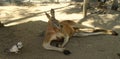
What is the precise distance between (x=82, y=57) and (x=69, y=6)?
7088 mm

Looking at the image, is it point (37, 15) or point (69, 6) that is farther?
point (69, 6)

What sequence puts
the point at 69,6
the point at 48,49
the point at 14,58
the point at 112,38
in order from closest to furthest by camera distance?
1. the point at 14,58
2. the point at 48,49
3. the point at 112,38
4. the point at 69,6

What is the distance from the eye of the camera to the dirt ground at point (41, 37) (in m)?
5.79

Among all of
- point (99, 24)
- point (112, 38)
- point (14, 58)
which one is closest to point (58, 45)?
point (14, 58)

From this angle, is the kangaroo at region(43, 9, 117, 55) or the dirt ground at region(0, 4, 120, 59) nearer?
the dirt ground at region(0, 4, 120, 59)

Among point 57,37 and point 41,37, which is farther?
point 41,37

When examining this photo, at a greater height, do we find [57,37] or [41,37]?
[57,37]

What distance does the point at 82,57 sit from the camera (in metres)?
5.66

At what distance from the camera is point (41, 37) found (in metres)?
7.09

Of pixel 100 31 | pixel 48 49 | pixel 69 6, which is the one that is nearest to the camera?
pixel 48 49

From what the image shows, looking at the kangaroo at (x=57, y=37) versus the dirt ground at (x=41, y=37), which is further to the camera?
the kangaroo at (x=57, y=37)

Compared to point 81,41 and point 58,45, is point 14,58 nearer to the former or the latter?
point 58,45

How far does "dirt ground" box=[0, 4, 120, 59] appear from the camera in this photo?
228 inches

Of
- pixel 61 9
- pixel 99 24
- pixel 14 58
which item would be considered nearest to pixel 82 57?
pixel 14 58
